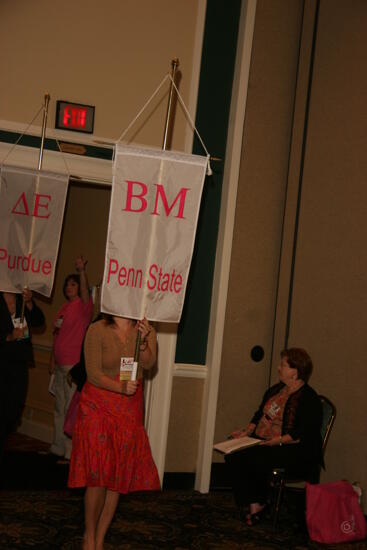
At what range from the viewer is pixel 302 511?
15.1 feet

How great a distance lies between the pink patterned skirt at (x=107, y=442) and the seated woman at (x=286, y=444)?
4.12 ft

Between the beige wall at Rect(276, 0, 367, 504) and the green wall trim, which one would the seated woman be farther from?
the green wall trim

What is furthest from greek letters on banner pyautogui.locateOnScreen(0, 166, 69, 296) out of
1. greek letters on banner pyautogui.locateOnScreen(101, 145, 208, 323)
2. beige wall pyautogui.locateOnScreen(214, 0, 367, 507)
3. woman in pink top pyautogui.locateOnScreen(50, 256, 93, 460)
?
beige wall pyautogui.locateOnScreen(214, 0, 367, 507)

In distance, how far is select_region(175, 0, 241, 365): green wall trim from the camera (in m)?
5.64

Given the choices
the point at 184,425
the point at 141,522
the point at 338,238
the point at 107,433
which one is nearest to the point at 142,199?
the point at 107,433

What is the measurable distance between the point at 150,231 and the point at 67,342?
2.87m

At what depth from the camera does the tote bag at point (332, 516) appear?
4469 mm

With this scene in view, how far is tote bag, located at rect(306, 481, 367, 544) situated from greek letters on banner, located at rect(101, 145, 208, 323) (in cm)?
169

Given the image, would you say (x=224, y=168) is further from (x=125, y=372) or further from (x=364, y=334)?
(x=125, y=372)

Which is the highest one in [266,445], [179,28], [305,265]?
[179,28]

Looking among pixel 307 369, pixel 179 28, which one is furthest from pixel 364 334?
→ pixel 179 28

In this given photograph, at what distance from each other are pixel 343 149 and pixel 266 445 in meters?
2.31

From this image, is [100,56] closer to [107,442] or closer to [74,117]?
[74,117]

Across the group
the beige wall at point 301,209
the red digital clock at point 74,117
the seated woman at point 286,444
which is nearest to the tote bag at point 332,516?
the seated woman at point 286,444
